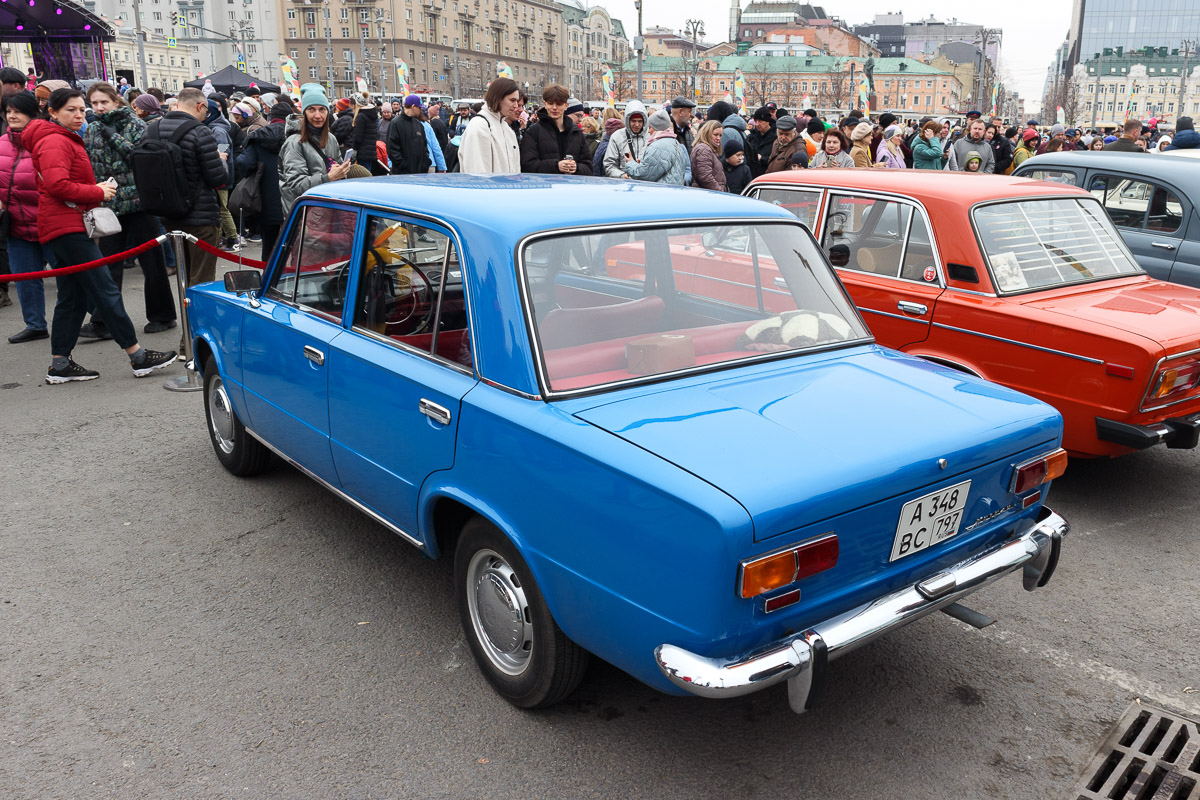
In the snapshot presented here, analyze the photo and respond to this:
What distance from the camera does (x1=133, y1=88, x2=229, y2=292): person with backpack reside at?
7.30 m

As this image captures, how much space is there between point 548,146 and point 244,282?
4908 mm

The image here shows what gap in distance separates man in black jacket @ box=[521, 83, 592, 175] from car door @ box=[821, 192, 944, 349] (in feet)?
11.4

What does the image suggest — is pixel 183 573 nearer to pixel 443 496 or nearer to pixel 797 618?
pixel 443 496

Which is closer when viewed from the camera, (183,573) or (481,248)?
(481,248)

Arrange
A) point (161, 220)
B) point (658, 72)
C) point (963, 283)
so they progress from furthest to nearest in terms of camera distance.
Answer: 1. point (658, 72)
2. point (161, 220)
3. point (963, 283)

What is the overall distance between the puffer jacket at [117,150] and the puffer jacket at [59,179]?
0.99 metres

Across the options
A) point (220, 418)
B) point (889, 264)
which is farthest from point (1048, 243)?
point (220, 418)

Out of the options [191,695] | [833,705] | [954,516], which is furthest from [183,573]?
[954,516]

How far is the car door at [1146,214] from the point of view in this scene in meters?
7.17

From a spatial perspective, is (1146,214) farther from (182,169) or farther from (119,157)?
(119,157)

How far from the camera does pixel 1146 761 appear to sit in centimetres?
284

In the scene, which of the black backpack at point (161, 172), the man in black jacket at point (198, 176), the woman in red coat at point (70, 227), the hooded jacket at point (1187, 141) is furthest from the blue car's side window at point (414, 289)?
the hooded jacket at point (1187, 141)

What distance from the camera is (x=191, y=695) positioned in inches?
124

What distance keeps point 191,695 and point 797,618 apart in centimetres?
214
